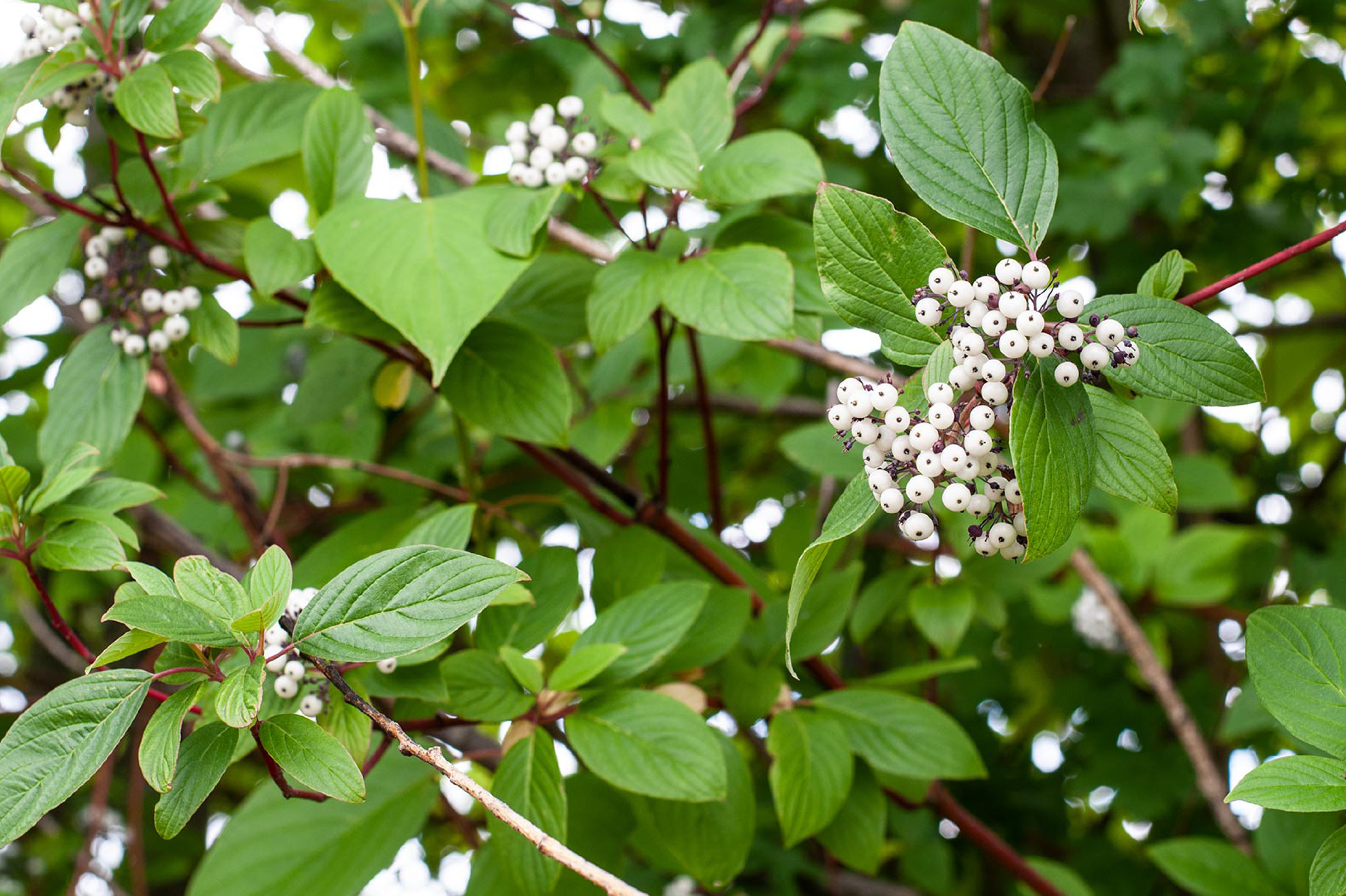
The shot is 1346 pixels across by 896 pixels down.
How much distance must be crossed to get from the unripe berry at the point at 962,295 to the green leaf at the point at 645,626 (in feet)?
1.50

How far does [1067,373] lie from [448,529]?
0.58 m

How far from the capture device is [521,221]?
100 centimetres

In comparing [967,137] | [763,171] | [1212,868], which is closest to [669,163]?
[763,171]

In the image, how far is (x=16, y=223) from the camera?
9.99 ft

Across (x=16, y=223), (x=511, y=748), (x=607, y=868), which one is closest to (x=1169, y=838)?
(x=607, y=868)

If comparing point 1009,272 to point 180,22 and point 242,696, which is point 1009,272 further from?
point 180,22

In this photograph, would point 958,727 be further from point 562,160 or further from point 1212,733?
point 1212,733

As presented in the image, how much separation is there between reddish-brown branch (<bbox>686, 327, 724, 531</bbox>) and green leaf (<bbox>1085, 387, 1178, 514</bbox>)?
0.58 metres

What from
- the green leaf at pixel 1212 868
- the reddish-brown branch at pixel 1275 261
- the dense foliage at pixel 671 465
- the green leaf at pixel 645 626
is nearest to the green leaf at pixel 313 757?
the dense foliage at pixel 671 465

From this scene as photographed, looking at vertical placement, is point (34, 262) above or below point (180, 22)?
below

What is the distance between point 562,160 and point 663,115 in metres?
0.14

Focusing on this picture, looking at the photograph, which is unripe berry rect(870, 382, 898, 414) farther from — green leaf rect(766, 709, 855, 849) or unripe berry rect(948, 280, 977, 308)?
green leaf rect(766, 709, 855, 849)

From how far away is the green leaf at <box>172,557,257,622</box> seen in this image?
695 mm

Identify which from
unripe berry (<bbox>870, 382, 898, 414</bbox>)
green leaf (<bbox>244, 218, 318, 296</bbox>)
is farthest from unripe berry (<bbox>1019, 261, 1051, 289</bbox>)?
green leaf (<bbox>244, 218, 318, 296</bbox>)
